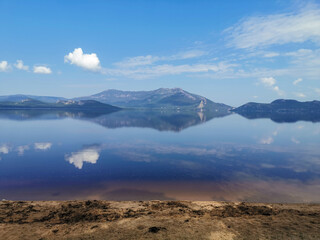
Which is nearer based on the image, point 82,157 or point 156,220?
point 156,220

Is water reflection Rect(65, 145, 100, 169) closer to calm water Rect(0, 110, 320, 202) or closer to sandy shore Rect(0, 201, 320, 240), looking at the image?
calm water Rect(0, 110, 320, 202)

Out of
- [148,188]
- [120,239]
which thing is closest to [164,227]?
[120,239]

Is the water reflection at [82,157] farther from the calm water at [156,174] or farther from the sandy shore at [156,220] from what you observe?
the sandy shore at [156,220]

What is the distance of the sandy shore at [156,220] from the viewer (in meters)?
16.1

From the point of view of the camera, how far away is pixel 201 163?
Answer: 43844 millimetres

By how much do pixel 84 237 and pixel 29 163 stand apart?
3274cm

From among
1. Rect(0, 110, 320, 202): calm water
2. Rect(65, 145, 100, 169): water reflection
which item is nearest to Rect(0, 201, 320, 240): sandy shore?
Rect(0, 110, 320, 202): calm water

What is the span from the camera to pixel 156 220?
18.4 m

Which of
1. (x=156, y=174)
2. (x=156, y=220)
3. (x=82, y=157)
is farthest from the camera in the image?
(x=82, y=157)

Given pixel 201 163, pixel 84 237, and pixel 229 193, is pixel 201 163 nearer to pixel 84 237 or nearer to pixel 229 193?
pixel 229 193

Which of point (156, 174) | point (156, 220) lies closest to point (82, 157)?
point (156, 174)

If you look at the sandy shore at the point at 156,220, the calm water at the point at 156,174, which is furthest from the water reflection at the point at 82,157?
the sandy shore at the point at 156,220

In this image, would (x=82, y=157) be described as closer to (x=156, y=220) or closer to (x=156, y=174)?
(x=156, y=174)

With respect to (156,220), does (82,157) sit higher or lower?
lower
